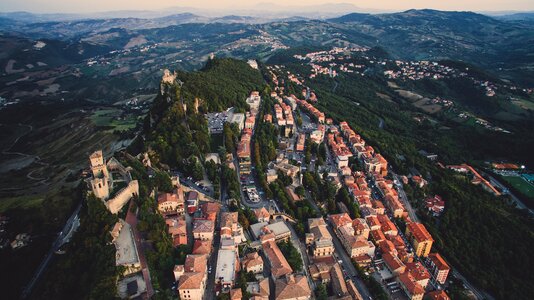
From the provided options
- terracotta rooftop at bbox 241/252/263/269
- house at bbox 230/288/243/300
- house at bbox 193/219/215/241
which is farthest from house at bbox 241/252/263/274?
house at bbox 193/219/215/241

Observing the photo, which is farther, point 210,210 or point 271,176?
point 271,176

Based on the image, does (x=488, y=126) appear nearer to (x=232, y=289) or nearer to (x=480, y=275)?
(x=480, y=275)

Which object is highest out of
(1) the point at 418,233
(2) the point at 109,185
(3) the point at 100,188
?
(3) the point at 100,188

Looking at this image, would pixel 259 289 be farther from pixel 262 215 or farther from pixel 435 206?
pixel 435 206

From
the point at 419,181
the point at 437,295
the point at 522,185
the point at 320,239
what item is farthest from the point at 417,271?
the point at 522,185

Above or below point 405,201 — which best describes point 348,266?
above

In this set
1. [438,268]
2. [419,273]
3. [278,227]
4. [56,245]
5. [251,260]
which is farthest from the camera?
[438,268]

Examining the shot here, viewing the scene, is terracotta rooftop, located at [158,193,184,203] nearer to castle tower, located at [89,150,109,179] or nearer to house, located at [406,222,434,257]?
castle tower, located at [89,150,109,179]
